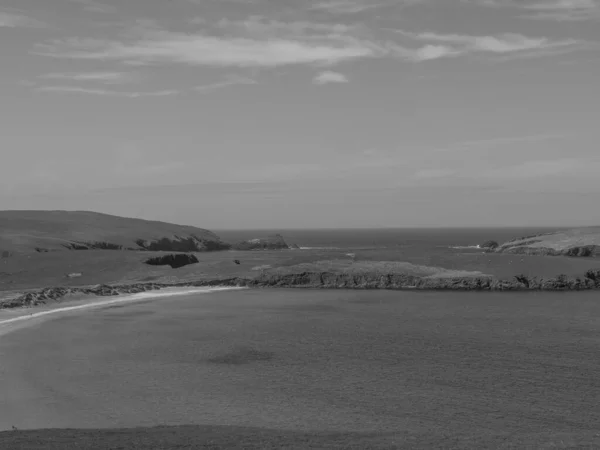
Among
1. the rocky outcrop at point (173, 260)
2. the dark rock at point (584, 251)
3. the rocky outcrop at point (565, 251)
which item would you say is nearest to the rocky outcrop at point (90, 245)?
the rocky outcrop at point (173, 260)

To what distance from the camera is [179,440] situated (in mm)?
19562

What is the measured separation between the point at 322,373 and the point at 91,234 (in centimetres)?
11170

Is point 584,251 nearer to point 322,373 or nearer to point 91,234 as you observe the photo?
point 91,234

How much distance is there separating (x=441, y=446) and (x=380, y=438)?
2019 millimetres

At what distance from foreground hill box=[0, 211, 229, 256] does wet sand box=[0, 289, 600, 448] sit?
62274 mm

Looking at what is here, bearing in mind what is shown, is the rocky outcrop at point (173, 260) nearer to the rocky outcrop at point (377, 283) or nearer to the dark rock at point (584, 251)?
the rocky outcrop at point (377, 283)

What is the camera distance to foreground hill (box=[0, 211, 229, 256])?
112m

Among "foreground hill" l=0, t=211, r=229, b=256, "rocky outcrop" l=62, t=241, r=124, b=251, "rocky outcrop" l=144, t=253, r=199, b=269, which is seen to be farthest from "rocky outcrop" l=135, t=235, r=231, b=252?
"rocky outcrop" l=144, t=253, r=199, b=269

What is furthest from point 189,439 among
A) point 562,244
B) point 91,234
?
point 91,234

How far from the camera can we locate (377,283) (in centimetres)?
8212

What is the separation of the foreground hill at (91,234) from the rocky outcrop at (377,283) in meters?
36.4

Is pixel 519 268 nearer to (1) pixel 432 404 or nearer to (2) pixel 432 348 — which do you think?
(2) pixel 432 348

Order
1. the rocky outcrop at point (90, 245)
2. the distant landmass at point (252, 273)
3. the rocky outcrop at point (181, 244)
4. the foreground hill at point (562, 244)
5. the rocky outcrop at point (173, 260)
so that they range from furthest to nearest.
Result: the rocky outcrop at point (181, 244), the foreground hill at point (562, 244), the rocky outcrop at point (90, 245), the rocky outcrop at point (173, 260), the distant landmass at point (252, 273)

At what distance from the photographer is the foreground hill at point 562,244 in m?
120
